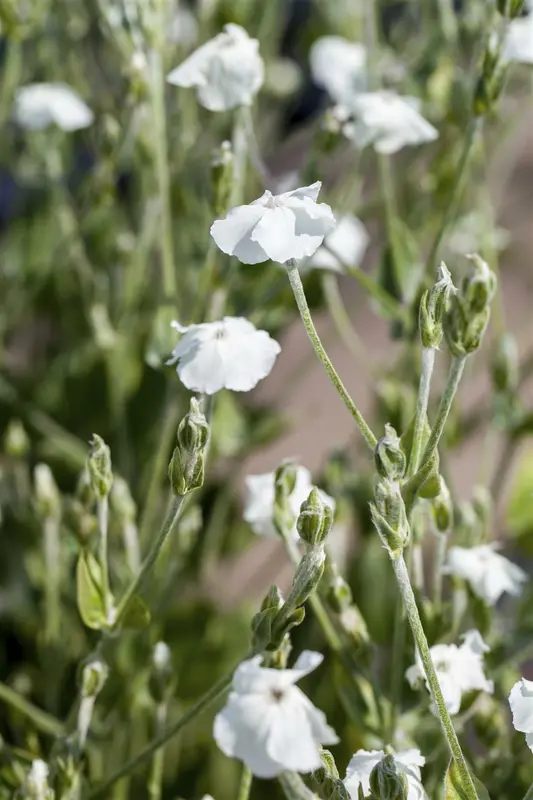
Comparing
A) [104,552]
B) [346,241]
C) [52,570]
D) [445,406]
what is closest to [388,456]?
[445,406]

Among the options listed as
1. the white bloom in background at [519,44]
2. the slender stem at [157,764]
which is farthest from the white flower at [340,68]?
the slender stem at [157,764]

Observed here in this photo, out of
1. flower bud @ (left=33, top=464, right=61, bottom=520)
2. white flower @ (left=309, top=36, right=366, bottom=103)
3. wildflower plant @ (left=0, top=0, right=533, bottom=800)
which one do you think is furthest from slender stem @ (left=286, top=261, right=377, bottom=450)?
white flower @ (left=309, top=36, right=366, bottom=103)

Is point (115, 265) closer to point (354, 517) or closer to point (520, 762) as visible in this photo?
point (354, 517)

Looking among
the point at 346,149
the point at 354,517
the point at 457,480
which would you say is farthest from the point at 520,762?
the point at 346,149

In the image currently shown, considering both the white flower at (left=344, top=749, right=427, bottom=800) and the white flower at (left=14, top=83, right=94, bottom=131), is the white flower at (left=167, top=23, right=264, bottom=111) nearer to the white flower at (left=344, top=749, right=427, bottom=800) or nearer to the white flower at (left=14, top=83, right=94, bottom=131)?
the white flower at (left=14, top=83, right=94, bottom=131)

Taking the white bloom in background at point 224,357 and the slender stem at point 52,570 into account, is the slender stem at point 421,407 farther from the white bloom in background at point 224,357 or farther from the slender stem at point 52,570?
the slender stem at point 52,570

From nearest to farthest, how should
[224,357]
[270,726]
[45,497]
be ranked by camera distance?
[270,726] → [224,357] → [45,497]

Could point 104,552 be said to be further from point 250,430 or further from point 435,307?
point 250,430
